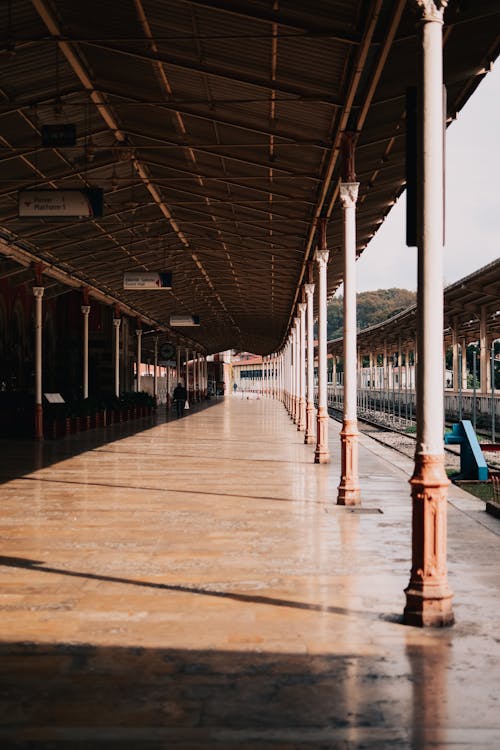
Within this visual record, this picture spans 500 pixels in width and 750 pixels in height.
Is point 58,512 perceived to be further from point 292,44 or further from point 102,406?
point 102,406

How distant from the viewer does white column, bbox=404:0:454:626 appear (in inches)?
257

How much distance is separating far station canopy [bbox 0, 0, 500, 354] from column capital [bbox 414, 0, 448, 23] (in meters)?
0.09

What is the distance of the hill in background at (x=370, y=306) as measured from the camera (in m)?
145

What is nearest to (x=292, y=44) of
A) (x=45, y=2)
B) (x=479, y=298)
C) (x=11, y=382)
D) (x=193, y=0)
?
(x=193, y=0)

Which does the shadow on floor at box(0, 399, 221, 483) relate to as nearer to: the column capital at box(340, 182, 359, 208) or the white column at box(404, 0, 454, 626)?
the column capital at box(340, 182, 359, 208)

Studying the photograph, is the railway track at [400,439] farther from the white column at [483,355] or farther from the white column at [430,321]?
the white column at [430,321]

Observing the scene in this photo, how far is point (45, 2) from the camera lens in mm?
10719

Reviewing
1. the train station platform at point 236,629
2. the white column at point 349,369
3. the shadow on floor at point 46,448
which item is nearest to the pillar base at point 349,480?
the white column at point 349,369

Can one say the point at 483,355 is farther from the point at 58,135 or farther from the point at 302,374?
the point at 58,135

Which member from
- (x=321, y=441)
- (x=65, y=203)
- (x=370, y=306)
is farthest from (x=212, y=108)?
(x=370, y=306)

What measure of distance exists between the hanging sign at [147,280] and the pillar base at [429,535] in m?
16.7

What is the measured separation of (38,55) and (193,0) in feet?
12.1

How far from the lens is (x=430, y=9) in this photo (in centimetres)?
658

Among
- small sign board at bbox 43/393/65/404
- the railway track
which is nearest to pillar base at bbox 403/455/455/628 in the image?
the railway track
